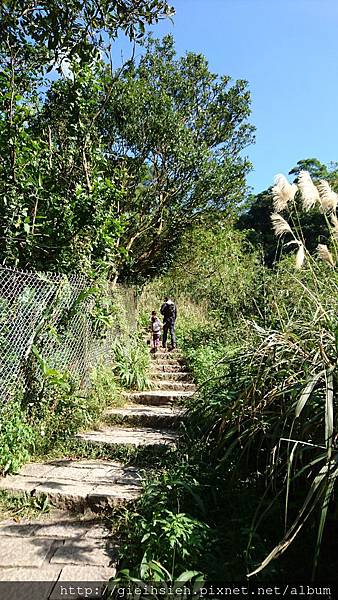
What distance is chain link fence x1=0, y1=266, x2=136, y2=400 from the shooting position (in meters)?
3.66

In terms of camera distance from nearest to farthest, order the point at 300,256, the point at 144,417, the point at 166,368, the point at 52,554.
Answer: the point at 52,554, the point at 300,256, the point at 144,417, the point at 166,368

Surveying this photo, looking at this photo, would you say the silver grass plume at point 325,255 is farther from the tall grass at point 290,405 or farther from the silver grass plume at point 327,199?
the silver grass plume at point 327,199

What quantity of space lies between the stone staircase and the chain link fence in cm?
78

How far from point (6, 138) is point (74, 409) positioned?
2.92 m

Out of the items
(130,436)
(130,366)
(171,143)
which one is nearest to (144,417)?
(130,436)

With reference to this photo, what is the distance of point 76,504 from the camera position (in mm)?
2992

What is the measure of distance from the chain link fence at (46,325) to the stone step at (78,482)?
0.71m

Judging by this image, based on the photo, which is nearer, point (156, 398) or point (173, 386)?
point (156, 398)

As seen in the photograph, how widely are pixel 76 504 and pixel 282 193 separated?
2625mm

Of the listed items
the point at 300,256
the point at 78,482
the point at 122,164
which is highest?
the point at 122,164

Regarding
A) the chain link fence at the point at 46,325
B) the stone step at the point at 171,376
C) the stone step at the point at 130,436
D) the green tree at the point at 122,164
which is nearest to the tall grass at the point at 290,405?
the stone step at the point at 130,436

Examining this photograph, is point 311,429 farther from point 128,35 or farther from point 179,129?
point 179,129

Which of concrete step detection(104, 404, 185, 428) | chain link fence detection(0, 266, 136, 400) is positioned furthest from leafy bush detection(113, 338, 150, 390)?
concrete step detection(104, 404, 185, 428)

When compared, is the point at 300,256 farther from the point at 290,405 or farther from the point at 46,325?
the point at 46,325
